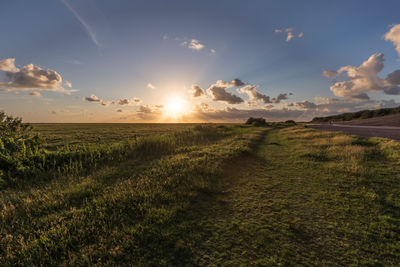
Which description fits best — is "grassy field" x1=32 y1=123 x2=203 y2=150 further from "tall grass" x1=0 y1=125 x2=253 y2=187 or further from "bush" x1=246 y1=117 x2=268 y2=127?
"bush" x1=246 y1=117 x2=268 y2=127

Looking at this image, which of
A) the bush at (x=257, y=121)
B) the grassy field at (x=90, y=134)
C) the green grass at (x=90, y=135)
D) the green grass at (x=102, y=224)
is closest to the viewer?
the green grass at (x=102, y=224)

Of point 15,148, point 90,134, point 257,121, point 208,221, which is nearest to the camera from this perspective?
point 208,221

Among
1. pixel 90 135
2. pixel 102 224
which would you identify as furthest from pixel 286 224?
pixel 90 135

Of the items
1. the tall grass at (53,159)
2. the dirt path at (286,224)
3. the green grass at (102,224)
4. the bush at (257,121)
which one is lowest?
the dirt path at (286,224)

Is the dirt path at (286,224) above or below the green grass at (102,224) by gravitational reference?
below

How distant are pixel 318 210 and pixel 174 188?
17.1 feet

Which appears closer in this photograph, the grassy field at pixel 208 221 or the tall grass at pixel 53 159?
the grassy field at pixel 208 221

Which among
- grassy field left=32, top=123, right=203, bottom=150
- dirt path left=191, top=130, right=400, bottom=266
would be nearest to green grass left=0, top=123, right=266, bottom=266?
dirt path left=191, top=130, right=400, bottom=266

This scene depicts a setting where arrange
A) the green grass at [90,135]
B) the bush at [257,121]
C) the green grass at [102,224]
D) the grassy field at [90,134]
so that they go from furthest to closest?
the bush at [257,121] → the grassy field at [90,134] → the green grass at [90,135] → the green grass at [102,224]

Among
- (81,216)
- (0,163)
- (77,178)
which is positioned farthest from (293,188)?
(0,163)

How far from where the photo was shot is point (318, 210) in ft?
16.8

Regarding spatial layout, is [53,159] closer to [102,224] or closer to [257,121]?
[102,224]

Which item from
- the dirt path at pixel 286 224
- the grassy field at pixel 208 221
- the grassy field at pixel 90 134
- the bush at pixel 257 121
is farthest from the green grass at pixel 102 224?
the bush at pixel 257 121

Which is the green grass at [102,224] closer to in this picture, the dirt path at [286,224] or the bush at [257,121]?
the dirt path at [286,224]
